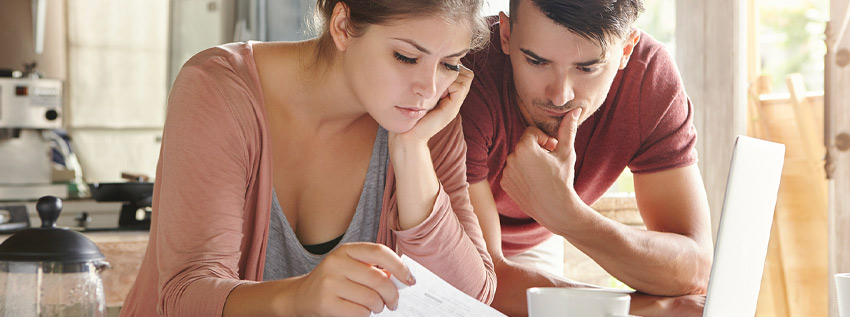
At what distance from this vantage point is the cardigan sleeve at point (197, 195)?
4.03ft

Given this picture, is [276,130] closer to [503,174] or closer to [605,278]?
[503,174]

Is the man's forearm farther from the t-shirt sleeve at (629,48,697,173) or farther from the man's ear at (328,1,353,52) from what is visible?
the man's ear at (328,1,353,52)

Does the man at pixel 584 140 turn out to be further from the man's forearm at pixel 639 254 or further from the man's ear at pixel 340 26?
the man's ear at pixel 340 26

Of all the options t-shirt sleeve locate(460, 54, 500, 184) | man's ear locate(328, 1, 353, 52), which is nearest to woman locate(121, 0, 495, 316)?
man's ear locate(328, 1, 353, 52)

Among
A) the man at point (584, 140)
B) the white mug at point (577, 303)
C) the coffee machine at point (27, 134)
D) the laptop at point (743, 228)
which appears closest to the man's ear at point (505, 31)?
the man at point (584, 140)

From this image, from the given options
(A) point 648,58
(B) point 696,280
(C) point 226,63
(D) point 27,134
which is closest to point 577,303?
(C) point 226,63

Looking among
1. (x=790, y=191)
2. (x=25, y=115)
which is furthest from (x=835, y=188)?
(x=25, y=115)

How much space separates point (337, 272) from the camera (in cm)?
104

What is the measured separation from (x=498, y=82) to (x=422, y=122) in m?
0.37

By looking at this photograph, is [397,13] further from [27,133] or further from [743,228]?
[27,133]

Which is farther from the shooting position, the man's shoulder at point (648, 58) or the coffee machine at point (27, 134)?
the coffee machine at point (27, 134)

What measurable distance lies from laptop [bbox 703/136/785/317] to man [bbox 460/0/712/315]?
1.90ft

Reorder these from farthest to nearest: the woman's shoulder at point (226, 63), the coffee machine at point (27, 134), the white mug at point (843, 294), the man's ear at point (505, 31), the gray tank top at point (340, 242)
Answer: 1. the coffee machine at point (27, 134)
2. the man's ear at point (505, 31)
3. the gray tank top at point (340, 242)
4. the woman's shoulder at point (226, 63)
5. the white mug at point (843, 294)

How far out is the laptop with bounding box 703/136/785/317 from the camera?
0.87 m
